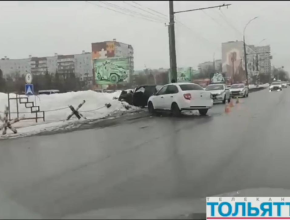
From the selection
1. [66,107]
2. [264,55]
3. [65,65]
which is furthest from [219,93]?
[65,65]

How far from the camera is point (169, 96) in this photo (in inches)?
741

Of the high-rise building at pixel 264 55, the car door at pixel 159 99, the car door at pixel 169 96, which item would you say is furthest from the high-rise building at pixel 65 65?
the car door at pixel 169 96

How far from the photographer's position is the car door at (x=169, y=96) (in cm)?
1856

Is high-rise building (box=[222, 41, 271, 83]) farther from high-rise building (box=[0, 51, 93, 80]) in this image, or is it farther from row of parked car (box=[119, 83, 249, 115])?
row of parked car (box=[119, 83, 249, 115])

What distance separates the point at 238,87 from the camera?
39781mm

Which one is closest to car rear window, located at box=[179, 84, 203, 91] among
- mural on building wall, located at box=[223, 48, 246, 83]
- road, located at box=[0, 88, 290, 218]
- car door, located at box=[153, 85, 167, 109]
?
car door, located at box=[153, 85, 167, 109]

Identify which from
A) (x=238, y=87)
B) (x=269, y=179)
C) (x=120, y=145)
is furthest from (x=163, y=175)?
(x=238, y=87)

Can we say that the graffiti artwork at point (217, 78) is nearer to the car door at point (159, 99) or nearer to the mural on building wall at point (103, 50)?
the mural on building wall at point (103, 50)

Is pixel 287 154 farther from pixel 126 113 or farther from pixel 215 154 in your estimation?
pixel 126 113

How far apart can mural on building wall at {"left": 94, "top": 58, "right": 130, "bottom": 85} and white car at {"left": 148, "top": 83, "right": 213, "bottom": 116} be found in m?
20.6

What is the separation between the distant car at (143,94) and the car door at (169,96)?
5208 mm

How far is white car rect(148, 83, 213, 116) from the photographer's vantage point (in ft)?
58.5

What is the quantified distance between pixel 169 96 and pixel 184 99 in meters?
1.17

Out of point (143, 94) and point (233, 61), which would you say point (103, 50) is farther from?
point (143, 94)
